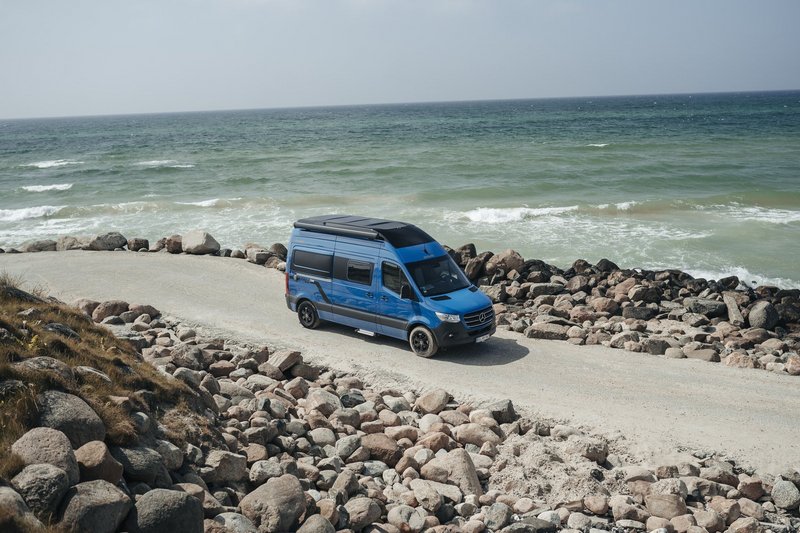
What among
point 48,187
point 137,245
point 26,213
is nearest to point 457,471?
point 137,245

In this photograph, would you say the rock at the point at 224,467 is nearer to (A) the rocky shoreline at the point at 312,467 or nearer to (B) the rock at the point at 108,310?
(A) the rocky shoreline at the point at 312,467

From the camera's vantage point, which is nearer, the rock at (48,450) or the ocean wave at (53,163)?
the rock at (48,450)

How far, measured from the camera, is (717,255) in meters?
27.0

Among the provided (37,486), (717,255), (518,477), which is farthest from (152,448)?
(717,255)

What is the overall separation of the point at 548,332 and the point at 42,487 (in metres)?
12.3

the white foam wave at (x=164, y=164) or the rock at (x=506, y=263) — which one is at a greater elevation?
the white foam wave at (x=164, y=164)

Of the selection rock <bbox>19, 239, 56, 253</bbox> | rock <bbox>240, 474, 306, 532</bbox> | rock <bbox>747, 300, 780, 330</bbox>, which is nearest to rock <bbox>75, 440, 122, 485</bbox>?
rock <bbox>240, 474, 306, 532</bbox>

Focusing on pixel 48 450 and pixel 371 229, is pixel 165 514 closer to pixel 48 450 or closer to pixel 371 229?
pixel 48 450

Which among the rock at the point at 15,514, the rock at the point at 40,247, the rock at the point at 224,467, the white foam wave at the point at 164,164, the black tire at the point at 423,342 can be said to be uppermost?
the white foam wave at the point at 164,164

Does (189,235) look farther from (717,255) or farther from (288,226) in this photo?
(717,255)

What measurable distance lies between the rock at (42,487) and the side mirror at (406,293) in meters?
9.46

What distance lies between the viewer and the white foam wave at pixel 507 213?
3456 centimetres

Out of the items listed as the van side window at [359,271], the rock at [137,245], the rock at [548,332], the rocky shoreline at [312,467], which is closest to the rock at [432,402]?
the rocky shoreline at [312,467]

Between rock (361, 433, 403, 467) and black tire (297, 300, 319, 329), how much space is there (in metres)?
6.57
